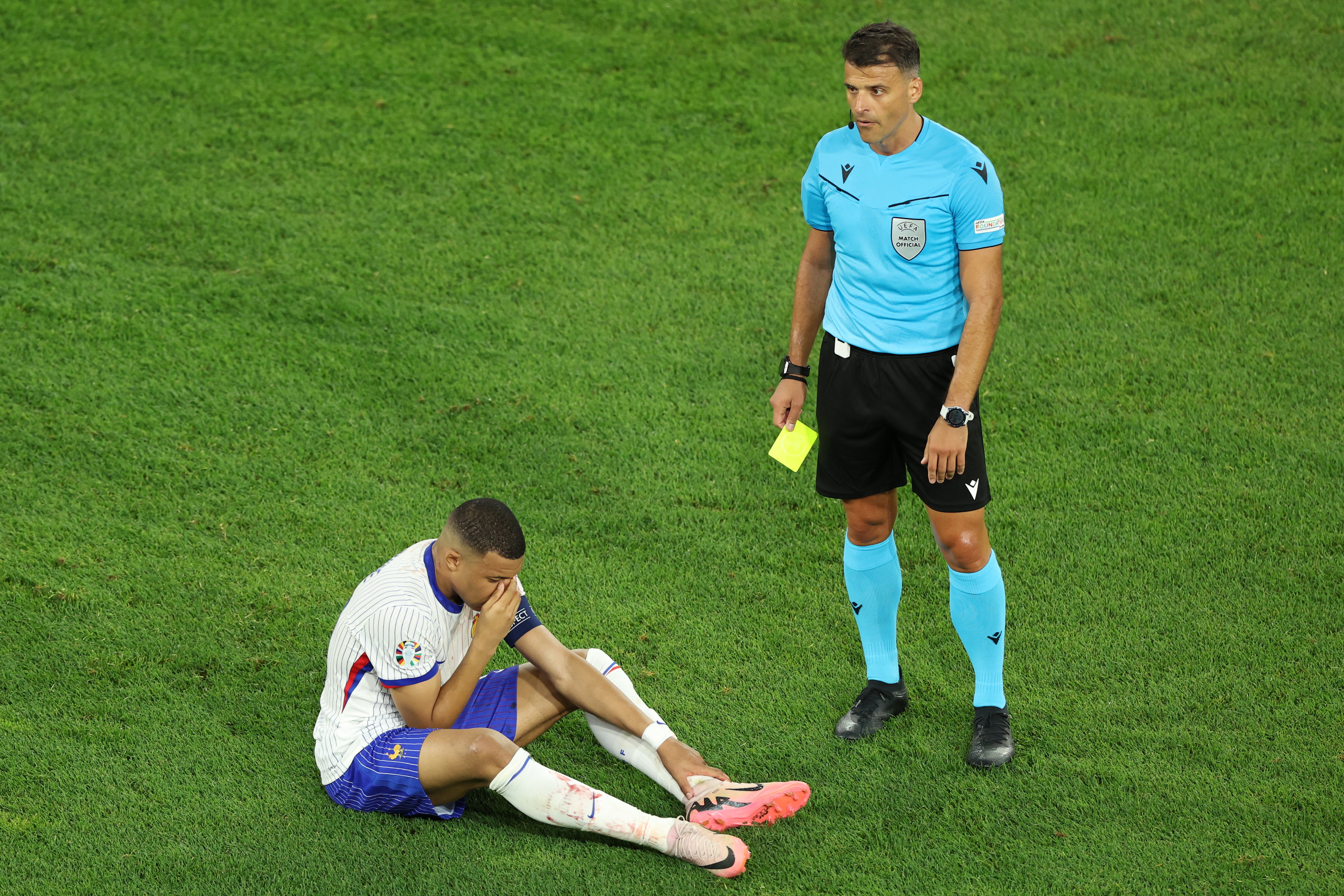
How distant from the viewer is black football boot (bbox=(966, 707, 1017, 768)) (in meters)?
3.89

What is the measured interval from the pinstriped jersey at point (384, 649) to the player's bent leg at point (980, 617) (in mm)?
1324

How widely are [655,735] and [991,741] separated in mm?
1090

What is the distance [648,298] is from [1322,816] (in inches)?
159

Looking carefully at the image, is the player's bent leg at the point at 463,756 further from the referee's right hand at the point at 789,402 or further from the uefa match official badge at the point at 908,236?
the uefa match official badge at the point at 908,236

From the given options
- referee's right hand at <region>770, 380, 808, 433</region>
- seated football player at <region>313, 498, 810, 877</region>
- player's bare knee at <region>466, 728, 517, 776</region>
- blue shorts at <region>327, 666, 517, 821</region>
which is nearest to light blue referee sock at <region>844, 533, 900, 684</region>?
referee's right hand at <region>770, 380, 808, 433</region>

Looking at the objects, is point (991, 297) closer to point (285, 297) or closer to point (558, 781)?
point (558, 781)

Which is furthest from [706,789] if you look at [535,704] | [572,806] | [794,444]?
[794,444]

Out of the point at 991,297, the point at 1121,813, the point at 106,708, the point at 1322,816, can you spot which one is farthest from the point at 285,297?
the point at 1322,816

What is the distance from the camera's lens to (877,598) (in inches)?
158

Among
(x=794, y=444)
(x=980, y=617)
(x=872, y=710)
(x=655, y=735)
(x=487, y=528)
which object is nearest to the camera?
(x=487, y=528)

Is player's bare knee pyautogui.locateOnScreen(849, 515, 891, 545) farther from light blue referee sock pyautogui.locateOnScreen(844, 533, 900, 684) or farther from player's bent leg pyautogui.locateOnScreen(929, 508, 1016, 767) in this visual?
player's bent leg pyautogui.locateOnScreen(929, 508, 1016, 767)

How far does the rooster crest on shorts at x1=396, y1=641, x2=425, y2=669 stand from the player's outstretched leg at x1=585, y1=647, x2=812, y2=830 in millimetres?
637

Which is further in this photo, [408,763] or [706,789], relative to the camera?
[706,789]

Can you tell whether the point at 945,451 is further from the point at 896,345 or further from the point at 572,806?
the point at 572,806
